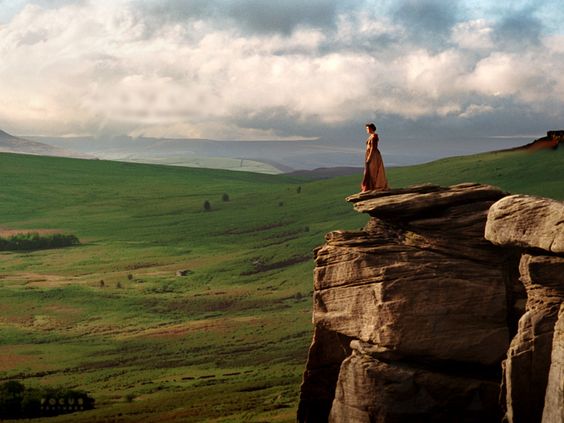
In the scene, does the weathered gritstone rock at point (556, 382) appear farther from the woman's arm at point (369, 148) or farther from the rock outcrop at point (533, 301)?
the woman's arm at point (369, 148)

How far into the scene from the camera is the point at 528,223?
120 feet

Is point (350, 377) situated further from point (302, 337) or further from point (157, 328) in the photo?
point (157, 328)

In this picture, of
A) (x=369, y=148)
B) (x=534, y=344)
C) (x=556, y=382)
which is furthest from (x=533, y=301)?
(x=369, y=148)

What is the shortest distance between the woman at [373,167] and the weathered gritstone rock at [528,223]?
10.8 metres

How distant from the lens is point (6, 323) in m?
→ 177

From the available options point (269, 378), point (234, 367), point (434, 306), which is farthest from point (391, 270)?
point (234, 367)

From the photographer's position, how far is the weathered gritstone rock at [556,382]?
32656 mm

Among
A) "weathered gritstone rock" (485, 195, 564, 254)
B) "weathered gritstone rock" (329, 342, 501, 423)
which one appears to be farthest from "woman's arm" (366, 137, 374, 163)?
"weathered gritstone rock" (329, 342, 501, 423)

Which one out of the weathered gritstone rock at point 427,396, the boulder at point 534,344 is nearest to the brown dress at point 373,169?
the weathered gritstone rock at point 427,396

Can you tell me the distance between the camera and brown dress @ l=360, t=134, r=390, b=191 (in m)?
49.4

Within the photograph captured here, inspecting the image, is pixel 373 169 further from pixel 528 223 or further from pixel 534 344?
pixel 534 344

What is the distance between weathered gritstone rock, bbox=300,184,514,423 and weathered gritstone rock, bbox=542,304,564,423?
9.25m

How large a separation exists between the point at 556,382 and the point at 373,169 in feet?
61.9

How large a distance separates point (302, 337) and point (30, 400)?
5920 cm
